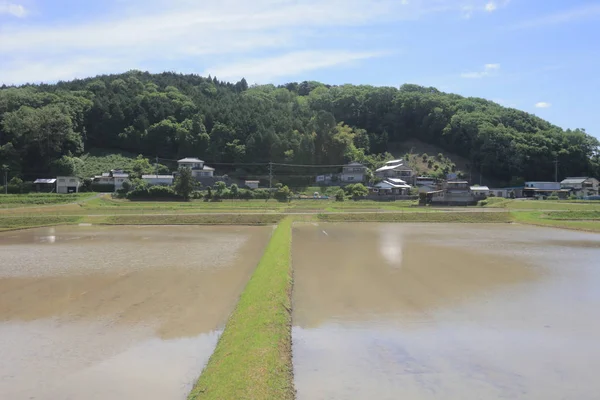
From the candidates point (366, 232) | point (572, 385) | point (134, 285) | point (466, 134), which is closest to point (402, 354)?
point (572, 385)

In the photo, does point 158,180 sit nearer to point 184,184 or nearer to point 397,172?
point 184,184

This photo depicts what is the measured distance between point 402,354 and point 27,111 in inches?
2767

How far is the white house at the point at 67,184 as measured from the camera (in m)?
53.3

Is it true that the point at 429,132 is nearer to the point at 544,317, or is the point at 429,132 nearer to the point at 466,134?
the point at 466,134

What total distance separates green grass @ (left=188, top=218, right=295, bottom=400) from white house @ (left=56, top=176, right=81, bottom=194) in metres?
49.7

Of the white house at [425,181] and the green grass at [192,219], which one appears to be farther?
the white house at [425,181]

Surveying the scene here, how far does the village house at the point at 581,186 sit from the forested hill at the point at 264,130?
7.31 m

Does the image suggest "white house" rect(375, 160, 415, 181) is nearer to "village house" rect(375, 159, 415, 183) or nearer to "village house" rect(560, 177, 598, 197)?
"village house" rect(375, 159, 415, 183)

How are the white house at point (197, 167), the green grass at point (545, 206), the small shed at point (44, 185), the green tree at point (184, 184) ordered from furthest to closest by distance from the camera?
the white house at point (197, 167) < the small shed at point (44, 185) < the green tree at point (184, 184) < the green grass at point (545, 206)

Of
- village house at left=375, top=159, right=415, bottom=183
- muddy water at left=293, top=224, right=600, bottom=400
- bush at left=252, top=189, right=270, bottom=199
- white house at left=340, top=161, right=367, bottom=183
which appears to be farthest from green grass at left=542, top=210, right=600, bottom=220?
→ bush at left=252, top=189, right=270, bottom=199

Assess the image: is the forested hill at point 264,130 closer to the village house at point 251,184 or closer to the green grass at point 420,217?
the village house at point 251,184

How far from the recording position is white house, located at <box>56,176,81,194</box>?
53312mm

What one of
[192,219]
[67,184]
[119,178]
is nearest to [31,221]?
[192,219]

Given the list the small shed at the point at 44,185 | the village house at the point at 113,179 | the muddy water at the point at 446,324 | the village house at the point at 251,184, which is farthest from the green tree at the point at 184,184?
the muddy water at the point at 446,324
